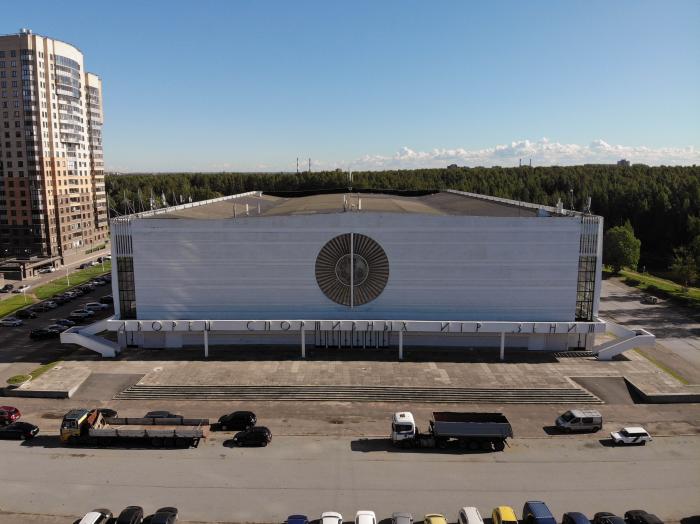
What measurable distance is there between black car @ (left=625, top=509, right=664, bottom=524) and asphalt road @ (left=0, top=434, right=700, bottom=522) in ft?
3.48

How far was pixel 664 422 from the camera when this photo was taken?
29344 mm

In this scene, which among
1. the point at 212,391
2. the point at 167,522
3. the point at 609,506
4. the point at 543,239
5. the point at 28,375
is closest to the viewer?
the point at 167,522

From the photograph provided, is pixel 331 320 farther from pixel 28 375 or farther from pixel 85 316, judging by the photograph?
pixel 85 316

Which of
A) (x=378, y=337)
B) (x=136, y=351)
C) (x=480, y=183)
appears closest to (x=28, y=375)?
(x=136, y=351)

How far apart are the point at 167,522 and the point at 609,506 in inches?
699

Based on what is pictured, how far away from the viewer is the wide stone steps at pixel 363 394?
105ft

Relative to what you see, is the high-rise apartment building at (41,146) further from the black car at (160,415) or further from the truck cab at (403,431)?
the truck cab at (403,431)

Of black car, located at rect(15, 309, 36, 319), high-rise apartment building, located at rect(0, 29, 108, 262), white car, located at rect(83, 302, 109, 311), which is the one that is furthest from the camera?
high-rise apartment building, located at rect(0, 29, 108, 262)

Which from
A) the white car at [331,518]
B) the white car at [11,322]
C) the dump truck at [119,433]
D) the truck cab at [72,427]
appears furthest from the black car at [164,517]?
the white car at [11,322]

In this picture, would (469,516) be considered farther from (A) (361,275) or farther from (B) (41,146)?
(B) (41,146)

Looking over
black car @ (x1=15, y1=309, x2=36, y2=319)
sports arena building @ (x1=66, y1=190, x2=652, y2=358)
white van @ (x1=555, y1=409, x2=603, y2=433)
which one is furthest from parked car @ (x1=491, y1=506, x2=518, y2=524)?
black car @ (x1=15, y1=309, x2=36, y2=319)

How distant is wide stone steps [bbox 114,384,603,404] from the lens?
31891 mm

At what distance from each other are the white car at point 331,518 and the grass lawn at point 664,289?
162 feet

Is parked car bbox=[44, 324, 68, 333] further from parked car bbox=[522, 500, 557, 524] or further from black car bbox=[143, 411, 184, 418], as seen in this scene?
parked car bbox=[522, 500, 557, 524]
